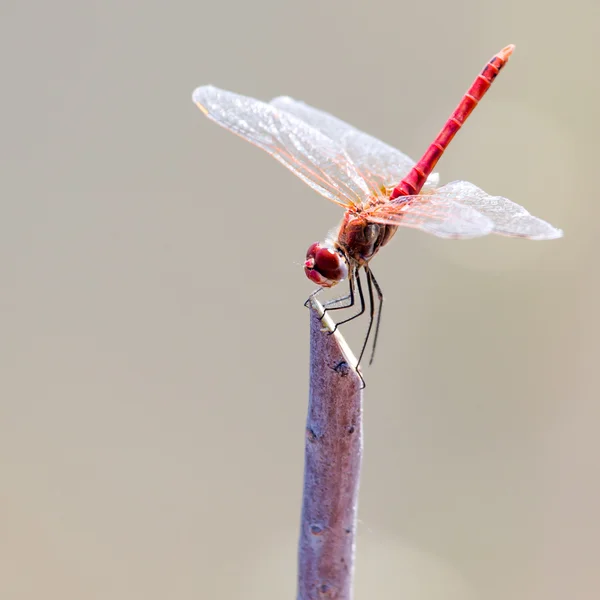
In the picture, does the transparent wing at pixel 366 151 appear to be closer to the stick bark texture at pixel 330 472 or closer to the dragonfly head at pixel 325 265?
the dragonfly head at pixel 325 265

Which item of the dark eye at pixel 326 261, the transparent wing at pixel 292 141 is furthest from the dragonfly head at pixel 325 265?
the transparent wing at pixel 292 141

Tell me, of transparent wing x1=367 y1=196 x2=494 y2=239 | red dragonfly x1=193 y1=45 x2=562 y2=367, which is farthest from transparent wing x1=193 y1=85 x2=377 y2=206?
transparent wing x1=367 y1=196 x2=494 y2=239

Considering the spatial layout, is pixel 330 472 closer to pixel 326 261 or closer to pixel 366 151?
pixel 326 261

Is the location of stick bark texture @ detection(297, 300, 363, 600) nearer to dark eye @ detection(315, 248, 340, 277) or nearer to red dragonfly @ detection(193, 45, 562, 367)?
red dragonfly @ detection(193, 45, 562, 367)

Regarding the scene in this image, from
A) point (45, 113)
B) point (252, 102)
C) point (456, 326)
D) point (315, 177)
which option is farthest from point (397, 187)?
point (45, 113)

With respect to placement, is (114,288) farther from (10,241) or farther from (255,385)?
(255,385)

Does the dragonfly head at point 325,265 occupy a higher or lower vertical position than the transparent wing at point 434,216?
lower
